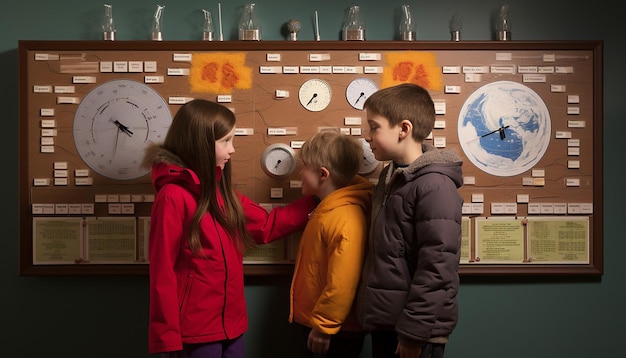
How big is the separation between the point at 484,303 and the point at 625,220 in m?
0.68

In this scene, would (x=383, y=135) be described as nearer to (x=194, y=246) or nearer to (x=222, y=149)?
(x=222, y=149)

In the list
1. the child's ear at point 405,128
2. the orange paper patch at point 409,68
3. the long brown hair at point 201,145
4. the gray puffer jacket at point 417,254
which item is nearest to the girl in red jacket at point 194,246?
the long brown hair at point 201,145

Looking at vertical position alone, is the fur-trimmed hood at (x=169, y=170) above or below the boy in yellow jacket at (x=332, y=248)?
above

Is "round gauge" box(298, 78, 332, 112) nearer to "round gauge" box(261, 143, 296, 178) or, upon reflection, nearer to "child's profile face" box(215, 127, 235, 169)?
"round gauge" box(261, 143, 296, 178)

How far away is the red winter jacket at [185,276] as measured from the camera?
1645 mm

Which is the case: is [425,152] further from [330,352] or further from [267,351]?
[267,351]

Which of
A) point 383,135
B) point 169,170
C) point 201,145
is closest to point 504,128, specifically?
point 383,135

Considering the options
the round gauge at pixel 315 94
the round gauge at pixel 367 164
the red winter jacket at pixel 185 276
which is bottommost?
the red winter jacket at pixel 185 276

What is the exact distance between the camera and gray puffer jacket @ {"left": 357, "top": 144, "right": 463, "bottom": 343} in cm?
152

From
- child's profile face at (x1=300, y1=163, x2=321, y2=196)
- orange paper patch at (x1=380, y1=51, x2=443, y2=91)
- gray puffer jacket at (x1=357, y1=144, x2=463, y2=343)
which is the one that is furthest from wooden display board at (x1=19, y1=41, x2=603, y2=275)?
gray puffer jacket at (x1=357, y1=144, x2=463, y2=343)

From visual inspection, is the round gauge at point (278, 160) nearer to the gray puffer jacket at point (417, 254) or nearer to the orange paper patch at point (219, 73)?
the orange paper patch at point (219, 73)

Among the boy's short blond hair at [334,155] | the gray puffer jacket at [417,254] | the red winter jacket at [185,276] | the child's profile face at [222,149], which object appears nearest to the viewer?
the gray puffer jacket at [417,254]

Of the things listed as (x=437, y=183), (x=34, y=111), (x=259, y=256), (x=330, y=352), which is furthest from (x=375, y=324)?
(x=34, y=111)

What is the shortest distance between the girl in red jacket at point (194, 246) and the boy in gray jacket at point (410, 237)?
45 centimetres
